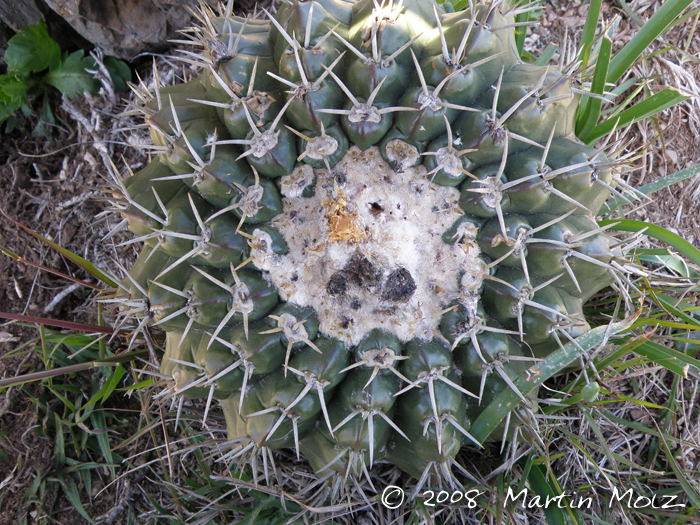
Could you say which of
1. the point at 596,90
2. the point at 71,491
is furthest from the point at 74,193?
the point at 596,90

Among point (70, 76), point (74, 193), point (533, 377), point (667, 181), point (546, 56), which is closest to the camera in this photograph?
point (533, 377)

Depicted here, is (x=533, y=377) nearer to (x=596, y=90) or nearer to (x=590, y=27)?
(x=596, y=90)

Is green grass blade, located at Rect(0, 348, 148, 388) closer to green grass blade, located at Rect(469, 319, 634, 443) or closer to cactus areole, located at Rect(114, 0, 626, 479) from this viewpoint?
cactus areole, located at Rect(114, 0, 626, 479)

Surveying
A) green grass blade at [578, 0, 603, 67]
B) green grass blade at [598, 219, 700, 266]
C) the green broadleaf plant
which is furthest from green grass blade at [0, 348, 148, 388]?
green grass blade at [578, 0, 603, 67]

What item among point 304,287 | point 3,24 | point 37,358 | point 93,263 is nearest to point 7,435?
point 37,358

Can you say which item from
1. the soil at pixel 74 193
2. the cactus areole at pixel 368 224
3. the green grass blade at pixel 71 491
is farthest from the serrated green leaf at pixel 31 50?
the green grass blade at pixel 71 491

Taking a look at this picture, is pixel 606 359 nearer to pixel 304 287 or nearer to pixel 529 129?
pixel 529 129
